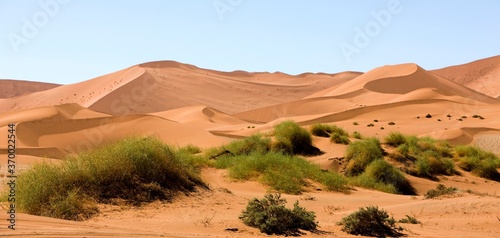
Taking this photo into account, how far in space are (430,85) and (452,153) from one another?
156 ft

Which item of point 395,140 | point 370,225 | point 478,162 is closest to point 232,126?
point 395,140

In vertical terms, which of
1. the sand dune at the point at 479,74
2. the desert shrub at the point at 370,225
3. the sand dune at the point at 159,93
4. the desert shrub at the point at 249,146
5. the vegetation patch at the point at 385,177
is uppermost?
the sand dune at the point at 479,74

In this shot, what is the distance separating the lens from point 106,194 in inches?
455

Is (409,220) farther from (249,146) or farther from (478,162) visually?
(478,162)

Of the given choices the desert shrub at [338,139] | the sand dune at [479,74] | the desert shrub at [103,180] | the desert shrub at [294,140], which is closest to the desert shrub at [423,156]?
the desert shrub at [338,139]

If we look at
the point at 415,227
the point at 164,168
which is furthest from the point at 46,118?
the point at 415,227

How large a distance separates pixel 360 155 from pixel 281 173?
5.38m

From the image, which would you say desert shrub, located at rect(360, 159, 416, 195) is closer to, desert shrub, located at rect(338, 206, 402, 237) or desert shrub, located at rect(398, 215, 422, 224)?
desert shrub, located at rect(398, 215, 422, 224)

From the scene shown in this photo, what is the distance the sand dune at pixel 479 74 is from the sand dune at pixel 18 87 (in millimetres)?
79681

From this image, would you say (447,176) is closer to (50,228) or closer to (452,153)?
(452,153)

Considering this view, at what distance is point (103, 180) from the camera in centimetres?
1177

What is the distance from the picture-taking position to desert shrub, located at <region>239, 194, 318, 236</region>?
9.88 meters

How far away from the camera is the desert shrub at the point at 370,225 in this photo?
10.3 m

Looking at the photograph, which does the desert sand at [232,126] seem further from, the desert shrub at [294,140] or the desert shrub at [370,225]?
the desert shrub at [294,140]
